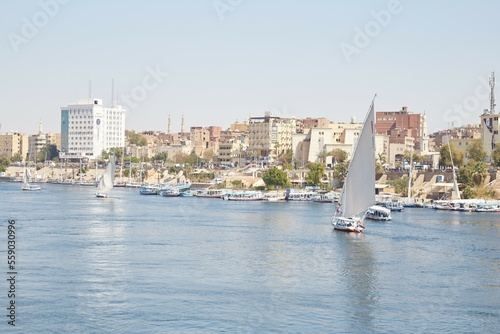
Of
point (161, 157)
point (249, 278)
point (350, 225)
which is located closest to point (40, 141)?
point (161, 157)

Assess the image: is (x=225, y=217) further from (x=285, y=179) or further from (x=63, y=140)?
(x=63, y=140)

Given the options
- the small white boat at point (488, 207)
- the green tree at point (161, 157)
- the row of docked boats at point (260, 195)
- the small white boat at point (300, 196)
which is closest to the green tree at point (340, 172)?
the row of docked boats at point (260, 195)

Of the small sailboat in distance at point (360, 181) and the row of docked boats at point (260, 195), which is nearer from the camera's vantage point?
the small sailboat in distance at point (360, 181)

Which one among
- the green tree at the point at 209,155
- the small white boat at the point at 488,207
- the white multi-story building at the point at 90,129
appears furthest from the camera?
the white multi-story building at the point at 90,129

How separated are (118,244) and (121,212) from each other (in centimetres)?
2002

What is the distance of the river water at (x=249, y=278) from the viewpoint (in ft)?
69.2

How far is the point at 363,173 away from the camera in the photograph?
1529 inches

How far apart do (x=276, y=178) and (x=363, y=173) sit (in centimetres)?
4648

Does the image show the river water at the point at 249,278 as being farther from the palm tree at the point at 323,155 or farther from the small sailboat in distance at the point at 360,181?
the palm tree at the point at 323,155

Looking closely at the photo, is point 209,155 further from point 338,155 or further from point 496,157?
point 496,157

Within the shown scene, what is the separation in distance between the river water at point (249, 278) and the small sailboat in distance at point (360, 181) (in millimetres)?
1075

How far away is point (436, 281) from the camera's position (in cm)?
2708

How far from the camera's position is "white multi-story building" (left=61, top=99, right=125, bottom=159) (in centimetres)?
14725

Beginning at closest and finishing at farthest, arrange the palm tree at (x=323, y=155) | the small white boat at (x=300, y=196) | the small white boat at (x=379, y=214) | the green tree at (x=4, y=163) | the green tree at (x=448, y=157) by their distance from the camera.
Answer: the small white boat at (x=379, y=214)
the small white boat at (x=300, y=196)
the green tree at (x=448, y=157)
the palm tree at (x=323, y=155)
the green tree at (x=4, y=163)
